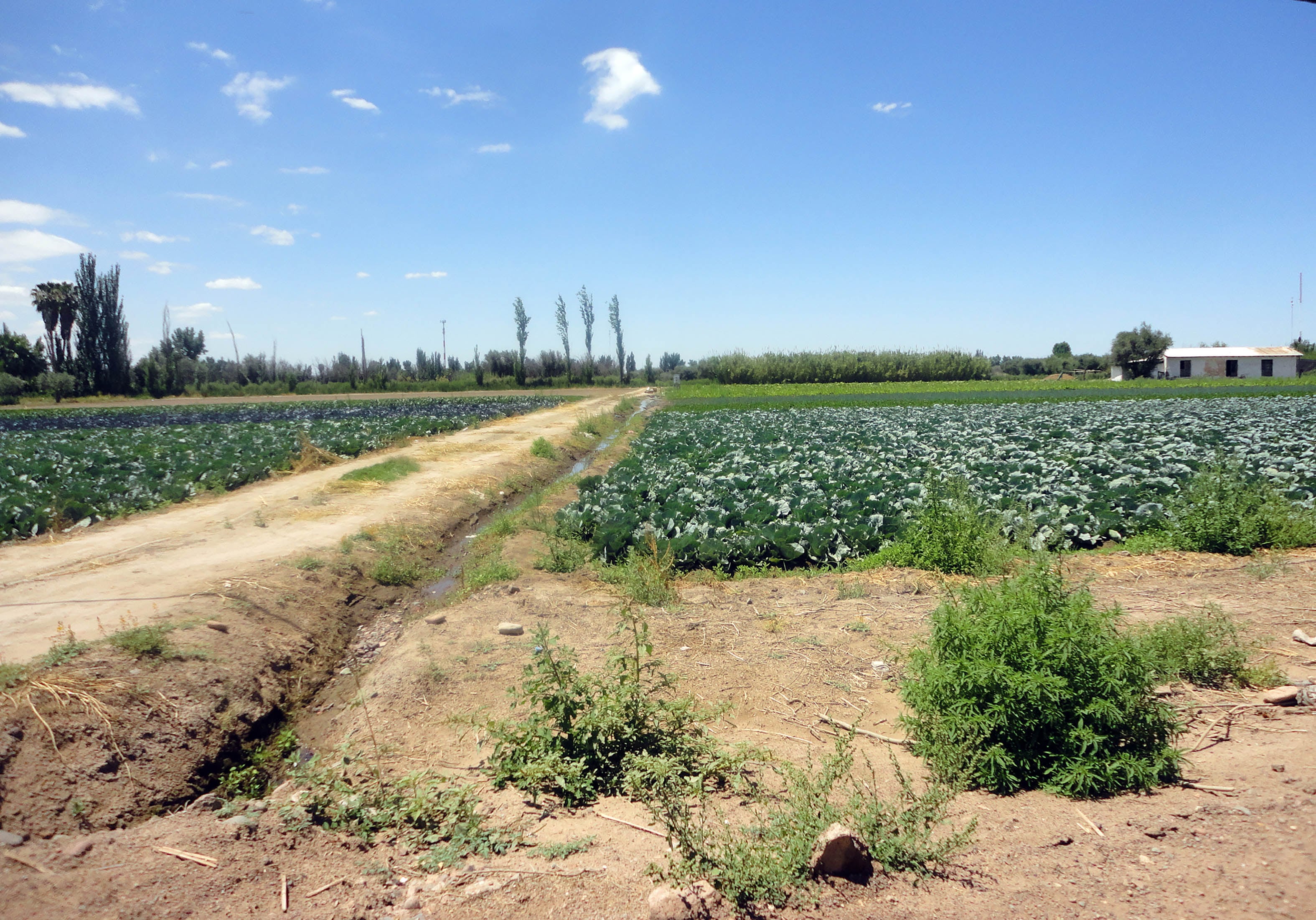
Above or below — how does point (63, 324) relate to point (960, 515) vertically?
above

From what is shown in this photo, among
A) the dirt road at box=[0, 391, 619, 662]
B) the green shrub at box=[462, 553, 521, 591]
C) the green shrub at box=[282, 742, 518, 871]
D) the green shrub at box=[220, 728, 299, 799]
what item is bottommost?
the green shrub at box=[220, 728, 299, 799]

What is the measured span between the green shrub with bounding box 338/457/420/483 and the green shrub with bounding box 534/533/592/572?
678 cm

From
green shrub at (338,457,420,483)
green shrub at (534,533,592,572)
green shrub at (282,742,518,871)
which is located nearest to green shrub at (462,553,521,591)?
green shrub at (534,533,592,572)

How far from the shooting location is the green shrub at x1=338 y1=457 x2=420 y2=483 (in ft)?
48.7

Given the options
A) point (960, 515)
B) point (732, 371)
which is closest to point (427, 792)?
point (960, 515)

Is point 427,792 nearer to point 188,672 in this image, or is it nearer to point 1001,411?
point 188,672

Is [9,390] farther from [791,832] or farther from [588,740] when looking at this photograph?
[791,832]

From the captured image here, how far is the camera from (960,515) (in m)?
8.07

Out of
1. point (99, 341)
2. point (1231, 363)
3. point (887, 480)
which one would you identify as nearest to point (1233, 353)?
point (1231, 363)

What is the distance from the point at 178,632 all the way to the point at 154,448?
15.4 metres

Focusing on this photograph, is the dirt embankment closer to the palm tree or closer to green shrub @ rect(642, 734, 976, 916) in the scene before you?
green shrub @ rect(642, 734, 976, 916)

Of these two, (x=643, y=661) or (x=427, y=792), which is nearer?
(x=427, y=792)

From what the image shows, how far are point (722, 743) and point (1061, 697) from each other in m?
1.93

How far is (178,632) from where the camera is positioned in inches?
235
